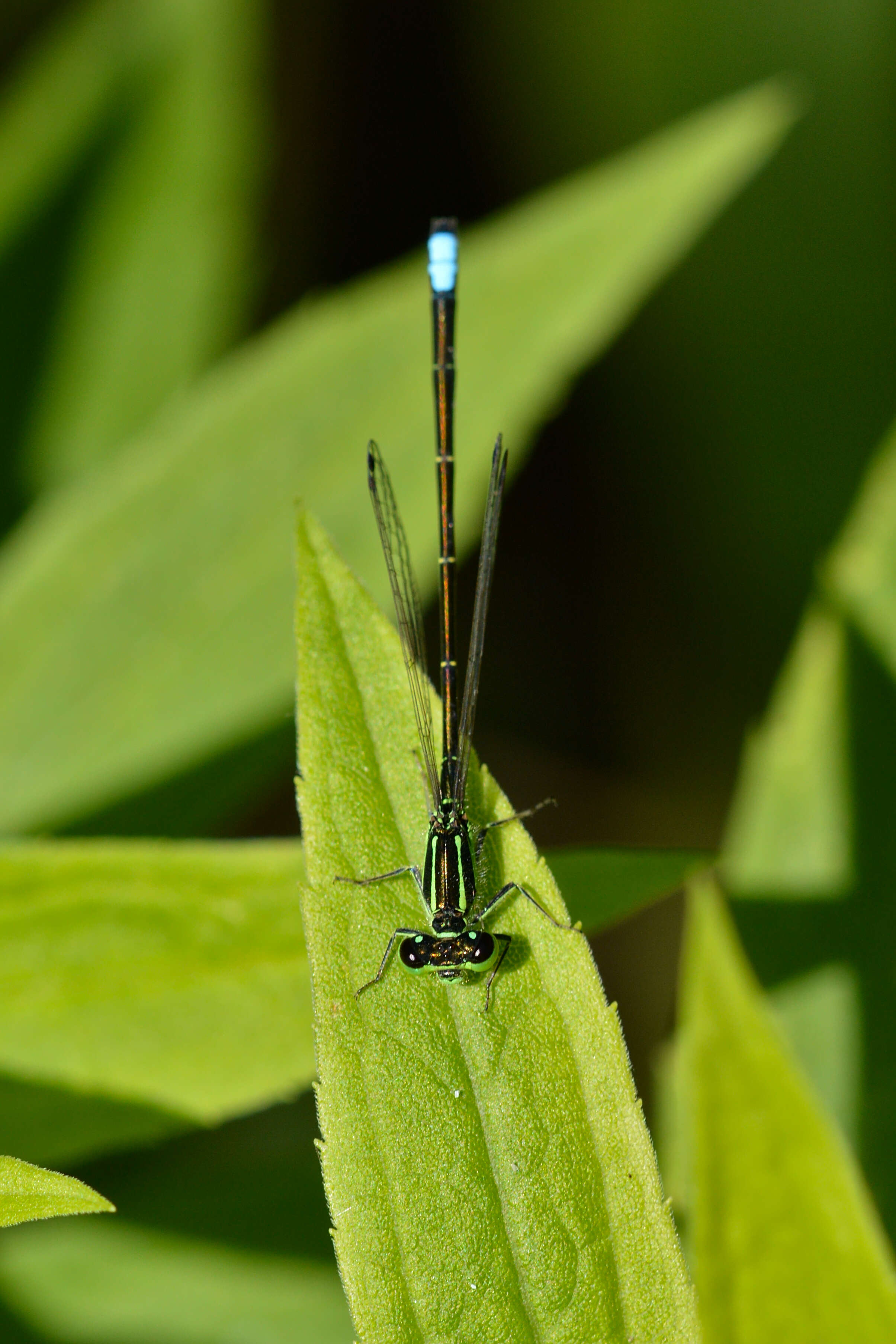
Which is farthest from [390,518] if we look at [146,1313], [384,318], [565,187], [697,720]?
[697,720]

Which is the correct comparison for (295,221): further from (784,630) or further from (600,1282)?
(600,1282)

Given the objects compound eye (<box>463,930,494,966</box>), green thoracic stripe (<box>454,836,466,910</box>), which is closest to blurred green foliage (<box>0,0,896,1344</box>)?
compound eye (<box>463,930,494,966</box>)

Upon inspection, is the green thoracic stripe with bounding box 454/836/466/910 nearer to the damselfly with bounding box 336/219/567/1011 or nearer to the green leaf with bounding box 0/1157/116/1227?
the damselfly with bounding box 336/219/567/1011

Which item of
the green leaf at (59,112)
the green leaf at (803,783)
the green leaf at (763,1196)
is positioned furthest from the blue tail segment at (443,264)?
the green leaf at (763,1196)

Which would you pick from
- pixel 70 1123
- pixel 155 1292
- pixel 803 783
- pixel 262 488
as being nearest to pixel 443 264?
pixel 262 488

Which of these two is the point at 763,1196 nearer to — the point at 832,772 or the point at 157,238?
the point at 832,772

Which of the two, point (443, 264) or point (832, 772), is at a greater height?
point (443, 264)

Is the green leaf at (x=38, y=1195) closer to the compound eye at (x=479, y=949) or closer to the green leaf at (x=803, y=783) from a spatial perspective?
the compound eye at (x=479, y=949)
